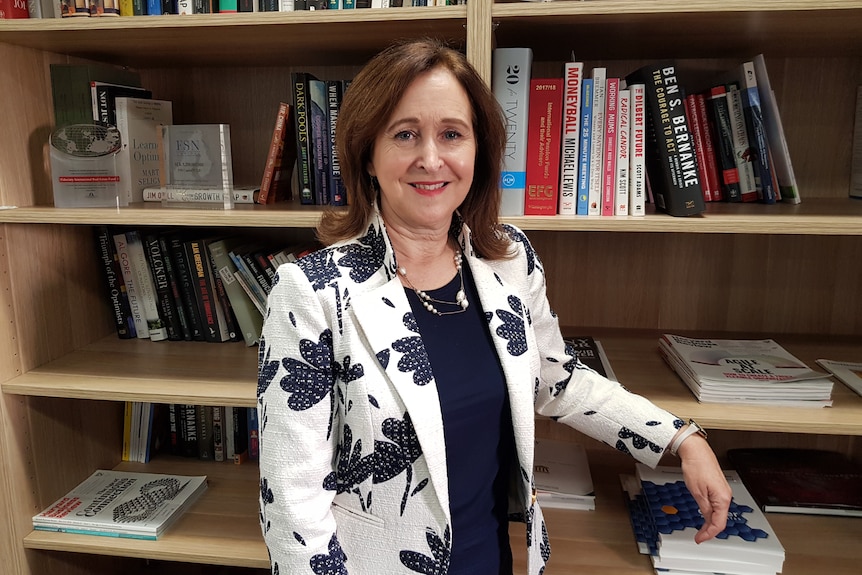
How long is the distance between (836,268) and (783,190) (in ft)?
1.04

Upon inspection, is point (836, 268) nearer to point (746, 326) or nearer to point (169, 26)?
point (746, 326)

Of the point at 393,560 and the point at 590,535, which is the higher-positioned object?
the point at 393,560

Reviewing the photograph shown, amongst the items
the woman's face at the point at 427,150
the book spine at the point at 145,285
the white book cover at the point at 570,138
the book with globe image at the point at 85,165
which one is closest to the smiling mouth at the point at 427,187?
the woman's face at the point at 427,150

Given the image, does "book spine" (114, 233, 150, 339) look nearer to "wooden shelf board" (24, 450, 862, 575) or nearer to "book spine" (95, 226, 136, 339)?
"book spine" (95, 226, 136, 339)

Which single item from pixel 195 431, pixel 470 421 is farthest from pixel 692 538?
pixel 195 431

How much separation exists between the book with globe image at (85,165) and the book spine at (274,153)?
0.32 metres

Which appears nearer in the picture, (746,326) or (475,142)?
(475,142)

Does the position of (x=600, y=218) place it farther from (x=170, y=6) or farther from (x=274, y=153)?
(x=170, y=6)

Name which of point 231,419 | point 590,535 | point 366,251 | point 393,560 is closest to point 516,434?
point 393,560

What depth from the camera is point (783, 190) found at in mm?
1438

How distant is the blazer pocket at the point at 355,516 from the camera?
3.43 feet

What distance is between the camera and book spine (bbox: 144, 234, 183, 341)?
5.43ft

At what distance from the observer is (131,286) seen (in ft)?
5.57

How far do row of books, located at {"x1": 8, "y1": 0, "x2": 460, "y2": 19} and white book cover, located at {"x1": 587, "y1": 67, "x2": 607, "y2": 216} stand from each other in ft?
1.16
